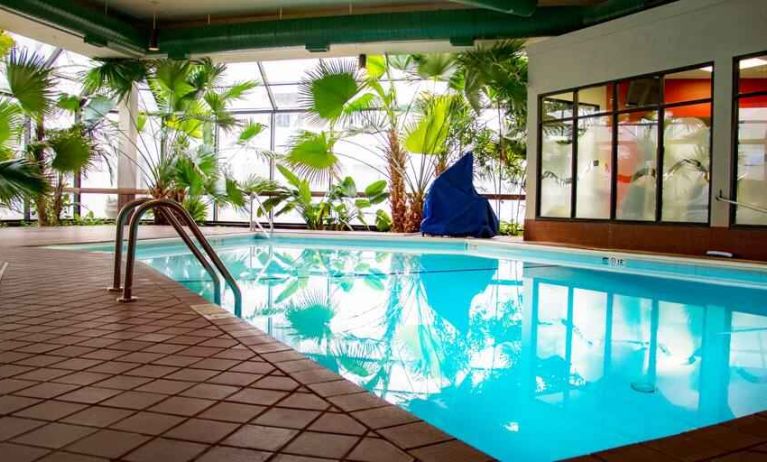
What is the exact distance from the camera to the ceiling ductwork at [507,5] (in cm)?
710

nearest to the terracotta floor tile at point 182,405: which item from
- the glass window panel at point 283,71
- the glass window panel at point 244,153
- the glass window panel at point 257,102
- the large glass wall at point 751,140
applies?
the large glass wall at point 751,140

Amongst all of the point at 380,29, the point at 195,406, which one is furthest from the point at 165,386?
the point at 380,29

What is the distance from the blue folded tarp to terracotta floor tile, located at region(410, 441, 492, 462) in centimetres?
806

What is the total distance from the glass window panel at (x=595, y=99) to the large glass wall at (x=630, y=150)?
0.5 inches

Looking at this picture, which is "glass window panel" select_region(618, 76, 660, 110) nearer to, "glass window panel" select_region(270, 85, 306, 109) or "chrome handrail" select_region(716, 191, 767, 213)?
"chrome handrail" select_region(716, 191, 767, 213)

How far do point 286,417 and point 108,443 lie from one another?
1.49 ft

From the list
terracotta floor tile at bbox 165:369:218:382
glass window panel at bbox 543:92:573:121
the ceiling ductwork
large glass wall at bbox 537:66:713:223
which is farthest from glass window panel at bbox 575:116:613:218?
terracotta floor tile at bbox 165:369:218:382

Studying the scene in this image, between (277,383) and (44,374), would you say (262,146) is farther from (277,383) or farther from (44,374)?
(277,383)

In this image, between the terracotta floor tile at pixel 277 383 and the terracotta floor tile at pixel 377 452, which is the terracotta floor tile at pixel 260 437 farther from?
the terracotta floor tile at pixel 277 383

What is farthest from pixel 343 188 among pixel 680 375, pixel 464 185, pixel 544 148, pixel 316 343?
pixel 680 375

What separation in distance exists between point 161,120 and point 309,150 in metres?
3.43

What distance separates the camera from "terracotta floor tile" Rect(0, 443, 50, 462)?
4.66 feet

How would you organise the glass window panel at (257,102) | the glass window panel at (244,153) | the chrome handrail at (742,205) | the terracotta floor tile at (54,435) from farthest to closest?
the glass window panel at (257,102)
the glass window panel at (244,153)
the chrome handrail at (742,205)
the terracotta floor tile at (54,435)

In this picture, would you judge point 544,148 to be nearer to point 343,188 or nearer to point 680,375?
point 343,188
